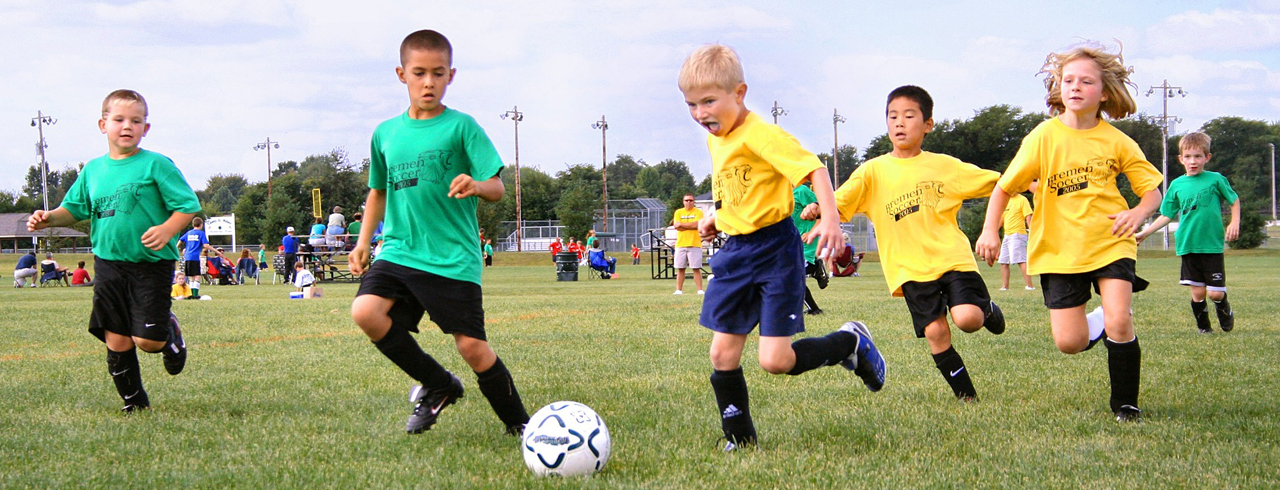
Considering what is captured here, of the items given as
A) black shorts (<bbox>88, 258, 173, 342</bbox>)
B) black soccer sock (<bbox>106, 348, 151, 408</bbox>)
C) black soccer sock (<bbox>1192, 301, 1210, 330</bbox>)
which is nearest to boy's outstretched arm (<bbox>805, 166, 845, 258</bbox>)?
black shorts (<bbox>88, 258, 173, 342</bbox>)

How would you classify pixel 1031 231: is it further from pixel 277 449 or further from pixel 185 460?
pixel 185 460

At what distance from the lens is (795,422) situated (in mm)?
4801

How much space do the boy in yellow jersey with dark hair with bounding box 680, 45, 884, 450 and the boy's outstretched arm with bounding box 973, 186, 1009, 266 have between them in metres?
1.18

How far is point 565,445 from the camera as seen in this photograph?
377 centimetres

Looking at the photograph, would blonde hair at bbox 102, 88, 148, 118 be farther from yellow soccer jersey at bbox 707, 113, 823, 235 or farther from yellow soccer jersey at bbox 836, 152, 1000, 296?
yellow soccer jersey at bbox 836, 152, 1000, 296

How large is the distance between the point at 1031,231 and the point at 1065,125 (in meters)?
0.55

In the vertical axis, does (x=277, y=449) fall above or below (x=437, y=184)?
below

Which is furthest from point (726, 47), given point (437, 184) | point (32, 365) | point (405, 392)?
point (32, 365)

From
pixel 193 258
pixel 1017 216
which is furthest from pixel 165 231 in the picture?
pixel 193 258

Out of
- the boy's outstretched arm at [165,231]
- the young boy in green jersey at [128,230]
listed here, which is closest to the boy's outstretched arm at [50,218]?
the young boy in green jersey at [128,230]

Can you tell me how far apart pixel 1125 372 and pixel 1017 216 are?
11.6 metres

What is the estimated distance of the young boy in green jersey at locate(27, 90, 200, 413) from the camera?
209 inches

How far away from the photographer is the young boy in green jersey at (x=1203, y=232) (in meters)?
9.05

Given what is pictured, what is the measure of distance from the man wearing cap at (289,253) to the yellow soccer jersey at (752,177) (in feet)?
77.9
